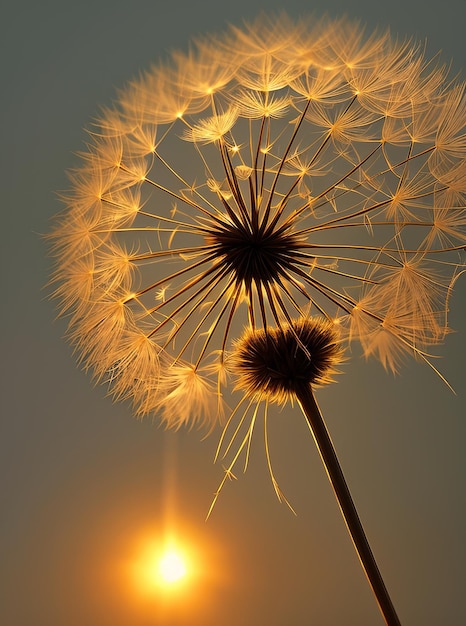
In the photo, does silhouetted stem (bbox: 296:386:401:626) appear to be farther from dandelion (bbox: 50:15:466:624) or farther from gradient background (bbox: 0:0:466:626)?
gradient background (bbox: 0:0:466:626)

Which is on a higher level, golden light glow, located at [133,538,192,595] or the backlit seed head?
golden light glow, located at [133,538,192,595]

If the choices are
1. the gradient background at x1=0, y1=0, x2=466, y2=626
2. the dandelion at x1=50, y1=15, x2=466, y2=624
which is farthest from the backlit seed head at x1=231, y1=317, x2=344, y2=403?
the gradient background at x1=0, y1=0, x2=466, y2=626

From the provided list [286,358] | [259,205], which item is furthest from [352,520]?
[259,205]

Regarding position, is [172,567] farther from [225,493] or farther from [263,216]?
[263,216]

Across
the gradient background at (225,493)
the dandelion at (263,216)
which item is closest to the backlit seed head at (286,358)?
the dandelion at (263,216)

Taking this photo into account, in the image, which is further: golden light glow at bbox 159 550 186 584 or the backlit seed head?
golden light glow at bbox 159 550 186 584

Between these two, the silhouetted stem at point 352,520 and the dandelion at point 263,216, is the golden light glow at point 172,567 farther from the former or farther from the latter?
the silhouetted stem at point 352,520
